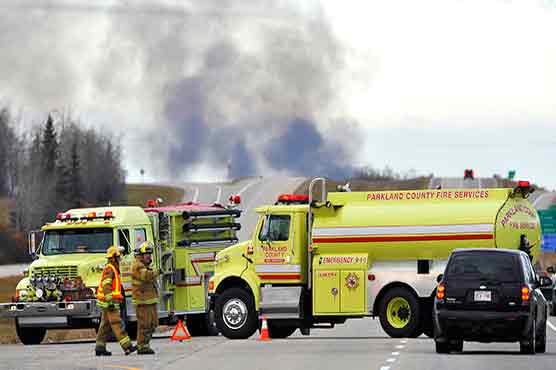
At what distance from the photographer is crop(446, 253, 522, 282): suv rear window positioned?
82.0 feet

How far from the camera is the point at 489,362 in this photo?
23.1 m

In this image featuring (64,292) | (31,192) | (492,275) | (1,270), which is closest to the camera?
(492,275)

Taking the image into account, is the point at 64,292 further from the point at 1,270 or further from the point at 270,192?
the point at 270,192

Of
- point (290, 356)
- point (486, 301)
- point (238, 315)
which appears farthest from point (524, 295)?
point (238, 315)

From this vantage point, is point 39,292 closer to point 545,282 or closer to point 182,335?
point 182,335

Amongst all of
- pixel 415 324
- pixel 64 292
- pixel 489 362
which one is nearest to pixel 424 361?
pixel 489 362

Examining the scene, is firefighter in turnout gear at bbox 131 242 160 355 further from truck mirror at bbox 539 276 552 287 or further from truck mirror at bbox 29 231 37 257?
truck mirror at bbox 539 276 552 287

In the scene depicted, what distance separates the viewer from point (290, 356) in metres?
25.1

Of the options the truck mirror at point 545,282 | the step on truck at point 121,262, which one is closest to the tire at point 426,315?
the truck mirror at point 545,282

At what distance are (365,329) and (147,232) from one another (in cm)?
700

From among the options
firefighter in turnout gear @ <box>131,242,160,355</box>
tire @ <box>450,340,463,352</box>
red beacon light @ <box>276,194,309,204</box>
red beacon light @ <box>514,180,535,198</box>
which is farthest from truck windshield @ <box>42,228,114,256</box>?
tire @ <box>450,340,463,352</box>

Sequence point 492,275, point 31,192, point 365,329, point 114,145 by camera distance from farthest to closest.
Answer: point 114,145
point 31,192
point 365,329
point 492,275

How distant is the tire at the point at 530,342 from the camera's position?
24750 millimetres

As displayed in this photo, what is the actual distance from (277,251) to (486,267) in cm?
700
